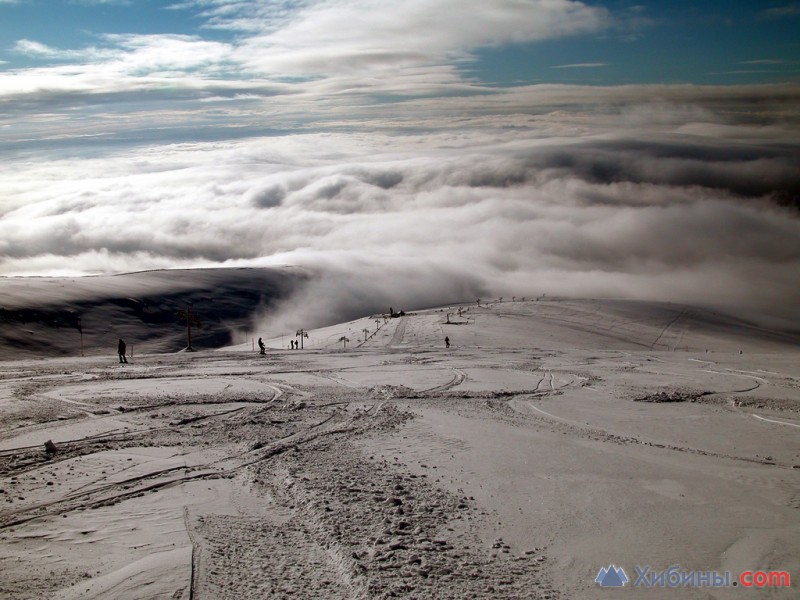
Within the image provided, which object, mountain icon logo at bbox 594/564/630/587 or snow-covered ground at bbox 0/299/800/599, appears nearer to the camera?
mountain icon logo at bbox 594/564/630/587

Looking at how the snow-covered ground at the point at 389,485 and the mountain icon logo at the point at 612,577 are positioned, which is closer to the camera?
the mountain icon logo at the point at 612,577

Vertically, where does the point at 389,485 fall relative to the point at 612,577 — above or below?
below

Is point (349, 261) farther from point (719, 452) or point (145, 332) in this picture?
point (719, 452)

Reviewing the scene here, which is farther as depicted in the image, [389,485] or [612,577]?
[389,485]

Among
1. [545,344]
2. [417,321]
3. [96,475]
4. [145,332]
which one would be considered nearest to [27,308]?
[145,332]
